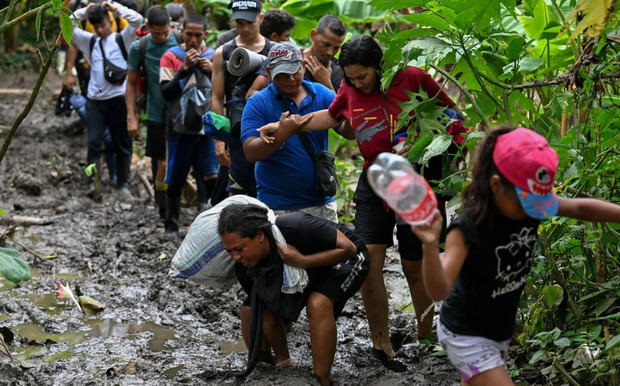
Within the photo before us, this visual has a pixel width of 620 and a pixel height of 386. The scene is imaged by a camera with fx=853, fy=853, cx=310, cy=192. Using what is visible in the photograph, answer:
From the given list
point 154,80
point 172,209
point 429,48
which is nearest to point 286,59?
point 429,48

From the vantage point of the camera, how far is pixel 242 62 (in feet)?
19.2

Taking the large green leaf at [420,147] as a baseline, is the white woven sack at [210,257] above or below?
below

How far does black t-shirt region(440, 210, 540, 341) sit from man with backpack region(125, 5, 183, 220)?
18.0 ft

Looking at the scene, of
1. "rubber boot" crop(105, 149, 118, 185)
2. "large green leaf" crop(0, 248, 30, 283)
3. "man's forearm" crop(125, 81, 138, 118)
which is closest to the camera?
"large green leaf" crop(0, 248, 30, 283)

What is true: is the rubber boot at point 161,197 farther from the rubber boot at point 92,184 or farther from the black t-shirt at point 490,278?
the black t-shirt at point 490,278

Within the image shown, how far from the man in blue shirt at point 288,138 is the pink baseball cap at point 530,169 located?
2.27m

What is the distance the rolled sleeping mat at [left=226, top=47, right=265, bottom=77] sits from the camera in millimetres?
5848

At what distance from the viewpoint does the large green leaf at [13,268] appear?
146 inches

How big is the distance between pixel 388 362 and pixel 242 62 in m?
2.31

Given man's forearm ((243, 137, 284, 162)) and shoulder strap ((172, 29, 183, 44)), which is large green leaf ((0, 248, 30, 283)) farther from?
shoulder strap ((172, 29, 183, 44))

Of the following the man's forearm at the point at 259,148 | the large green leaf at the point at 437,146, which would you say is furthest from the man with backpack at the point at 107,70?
the large green leaf at the point at 437,146

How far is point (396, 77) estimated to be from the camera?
4.64m

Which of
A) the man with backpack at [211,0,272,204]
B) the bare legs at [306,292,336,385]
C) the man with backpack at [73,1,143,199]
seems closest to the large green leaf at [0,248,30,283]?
the bare legs at [306,292,336,385]

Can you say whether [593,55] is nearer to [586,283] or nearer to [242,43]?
[586,283]
